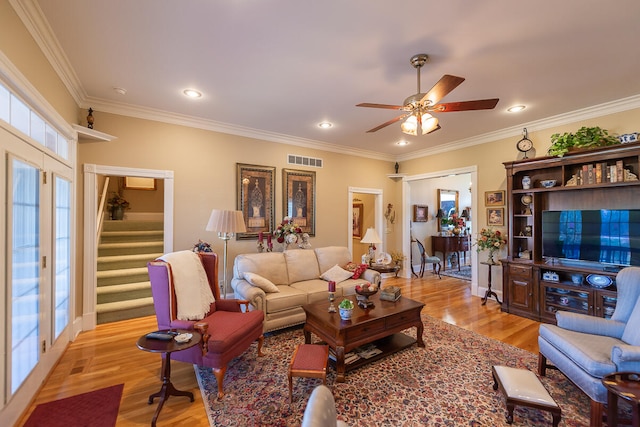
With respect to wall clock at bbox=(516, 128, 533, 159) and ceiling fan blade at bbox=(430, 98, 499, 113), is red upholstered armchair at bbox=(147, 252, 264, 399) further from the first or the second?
wall clock at bbox=(516, 128, 533, 159)

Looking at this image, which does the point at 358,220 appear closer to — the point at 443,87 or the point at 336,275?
the point at 336,275

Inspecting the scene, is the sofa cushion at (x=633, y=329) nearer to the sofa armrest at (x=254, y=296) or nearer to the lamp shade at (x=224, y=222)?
the sofa armrest at (x=254, y=296)

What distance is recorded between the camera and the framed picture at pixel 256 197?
4.52 metres

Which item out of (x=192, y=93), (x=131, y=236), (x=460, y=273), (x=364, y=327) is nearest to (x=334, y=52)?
(x=192, y=93)

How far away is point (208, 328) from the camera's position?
2.33 m

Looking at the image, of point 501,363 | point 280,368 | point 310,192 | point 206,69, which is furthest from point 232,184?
point 501,363

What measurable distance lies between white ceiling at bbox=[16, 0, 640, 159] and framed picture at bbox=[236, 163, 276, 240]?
1047 millimetres

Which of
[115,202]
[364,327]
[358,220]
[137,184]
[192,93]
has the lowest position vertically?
[364,327]

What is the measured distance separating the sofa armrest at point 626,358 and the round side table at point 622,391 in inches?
3.8

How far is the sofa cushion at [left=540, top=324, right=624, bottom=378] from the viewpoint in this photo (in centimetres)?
183

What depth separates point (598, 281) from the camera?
10.8 ft

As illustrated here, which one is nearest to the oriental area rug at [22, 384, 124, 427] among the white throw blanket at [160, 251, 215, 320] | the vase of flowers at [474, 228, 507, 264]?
the white throw blanket at [160, 251, 215, 320]

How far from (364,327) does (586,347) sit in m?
1.67

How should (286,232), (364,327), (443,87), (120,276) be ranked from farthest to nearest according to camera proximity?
(286,232), (120,276), (364,327), (443,87)
